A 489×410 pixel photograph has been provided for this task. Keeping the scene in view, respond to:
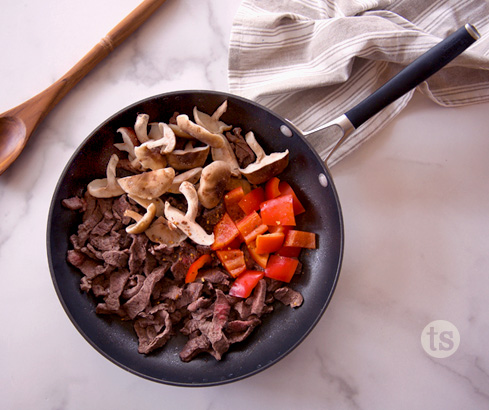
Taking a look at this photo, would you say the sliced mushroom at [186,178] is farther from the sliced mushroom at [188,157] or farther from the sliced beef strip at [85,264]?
the sliced beef strip at [85,264]

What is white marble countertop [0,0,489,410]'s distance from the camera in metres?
1.92

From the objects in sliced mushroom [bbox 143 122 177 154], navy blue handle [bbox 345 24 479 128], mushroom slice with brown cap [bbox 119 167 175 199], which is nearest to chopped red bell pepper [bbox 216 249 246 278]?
mushroom slice with brown cap [bbox 119 167 175 199]

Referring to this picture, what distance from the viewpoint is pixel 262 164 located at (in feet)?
5.93

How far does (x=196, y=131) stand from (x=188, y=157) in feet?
0.42

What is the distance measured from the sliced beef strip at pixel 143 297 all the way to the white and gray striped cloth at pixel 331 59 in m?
0.91

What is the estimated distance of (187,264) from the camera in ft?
5.89

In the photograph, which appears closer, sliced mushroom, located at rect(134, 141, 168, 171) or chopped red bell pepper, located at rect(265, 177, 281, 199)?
sliced mushroom, located at rect(134, 141, 168, 171)

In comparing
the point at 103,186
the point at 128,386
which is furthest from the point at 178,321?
the point at 103,186

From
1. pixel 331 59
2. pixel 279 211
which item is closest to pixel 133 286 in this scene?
pixel 279 211

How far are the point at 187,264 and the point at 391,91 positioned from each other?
1078 millimetres

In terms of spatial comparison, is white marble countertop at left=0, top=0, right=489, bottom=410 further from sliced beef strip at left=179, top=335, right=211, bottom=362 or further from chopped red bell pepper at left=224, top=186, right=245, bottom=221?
chopped red bell pepper at left=224, top=186, right=245, bottom=221

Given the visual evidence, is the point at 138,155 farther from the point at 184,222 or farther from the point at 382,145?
the point at 382,145

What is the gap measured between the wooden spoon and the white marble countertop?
0.22 feet

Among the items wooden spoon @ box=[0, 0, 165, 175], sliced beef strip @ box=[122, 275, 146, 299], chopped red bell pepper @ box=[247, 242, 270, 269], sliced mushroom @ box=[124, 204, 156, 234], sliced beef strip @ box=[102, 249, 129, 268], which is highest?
wooden spoon @ box=[0, 0, 165, 175]
